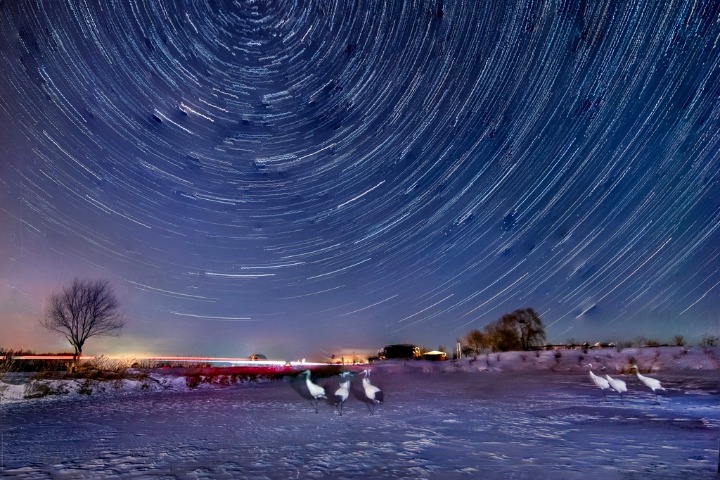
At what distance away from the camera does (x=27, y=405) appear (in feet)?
47.0

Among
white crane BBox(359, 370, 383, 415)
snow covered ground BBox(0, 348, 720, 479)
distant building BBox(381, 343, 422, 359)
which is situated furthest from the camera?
distant building BBox(381, 343, 422, 359)

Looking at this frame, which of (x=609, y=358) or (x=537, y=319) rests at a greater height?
(x=537, y=319)

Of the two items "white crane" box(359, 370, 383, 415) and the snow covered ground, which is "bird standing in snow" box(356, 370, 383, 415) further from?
the snow covered ground

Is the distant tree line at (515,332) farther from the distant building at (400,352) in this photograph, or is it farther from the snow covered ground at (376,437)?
the snow covered ground at (376,437)

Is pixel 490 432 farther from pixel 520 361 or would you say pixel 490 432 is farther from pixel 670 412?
pixel 520 361

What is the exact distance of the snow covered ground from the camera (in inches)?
242

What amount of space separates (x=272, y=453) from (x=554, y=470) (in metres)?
4.32

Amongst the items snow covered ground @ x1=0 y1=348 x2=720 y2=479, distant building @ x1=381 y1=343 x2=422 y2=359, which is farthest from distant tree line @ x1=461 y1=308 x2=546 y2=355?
snow covered ground @ x1=0 y1=348 x2=720 y2=479

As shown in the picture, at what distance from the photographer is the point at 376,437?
8.55 meters

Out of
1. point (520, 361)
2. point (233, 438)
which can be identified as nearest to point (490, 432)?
point (233, 438)

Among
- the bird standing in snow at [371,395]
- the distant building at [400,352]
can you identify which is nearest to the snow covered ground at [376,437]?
the bird standing in snow at [371,395]

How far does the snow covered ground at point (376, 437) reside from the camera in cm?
615

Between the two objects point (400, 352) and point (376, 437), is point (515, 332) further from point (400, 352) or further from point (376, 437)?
point (376, 437)

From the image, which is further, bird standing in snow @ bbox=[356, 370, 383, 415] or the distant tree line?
the distant tree line
